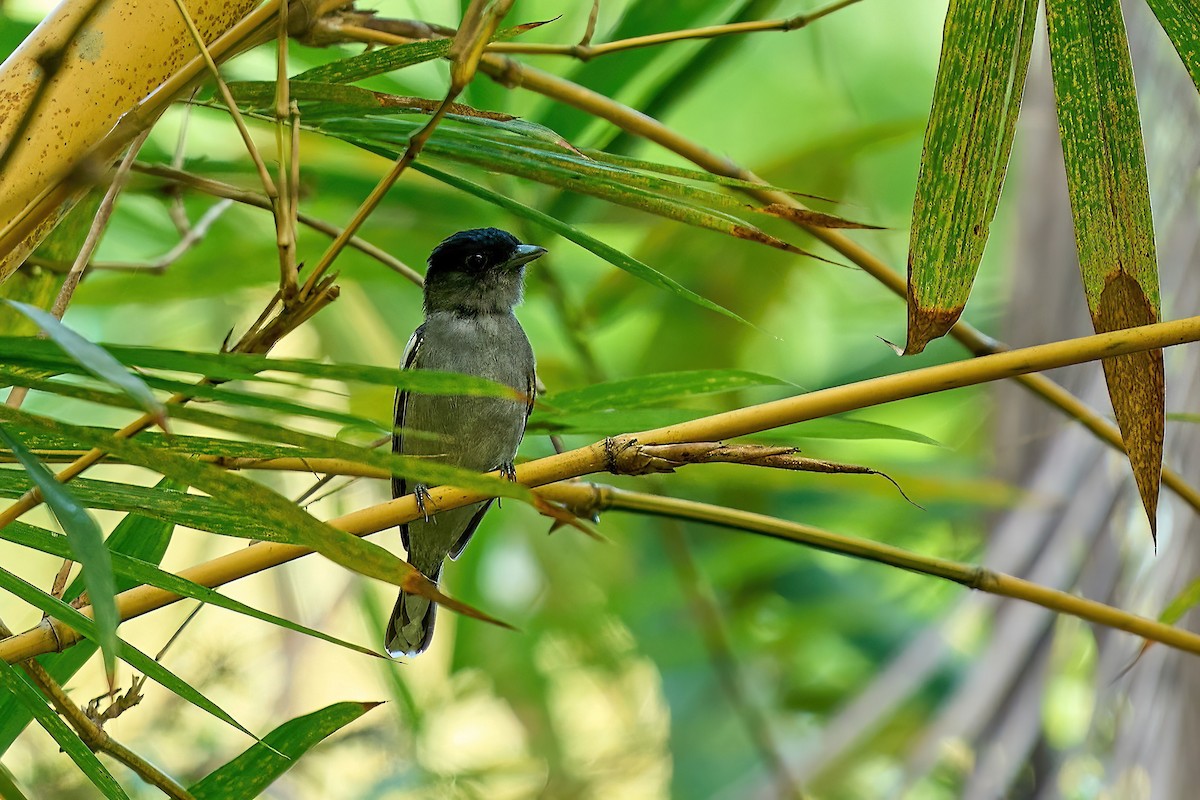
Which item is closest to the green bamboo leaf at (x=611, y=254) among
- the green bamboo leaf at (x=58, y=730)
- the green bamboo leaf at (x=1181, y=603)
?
the green bamboo leaf at (x=58, y=730)

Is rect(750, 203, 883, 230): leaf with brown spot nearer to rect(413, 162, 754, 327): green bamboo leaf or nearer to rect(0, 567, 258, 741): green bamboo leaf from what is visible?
rect(413, 162, 754, 327): green bamboo leaf

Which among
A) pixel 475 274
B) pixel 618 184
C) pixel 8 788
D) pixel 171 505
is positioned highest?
pixel 475 274

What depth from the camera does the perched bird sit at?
2.92 m

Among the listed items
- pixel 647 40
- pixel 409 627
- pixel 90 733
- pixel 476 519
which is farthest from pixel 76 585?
pixel 476 519

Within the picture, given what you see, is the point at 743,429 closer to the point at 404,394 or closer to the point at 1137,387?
the point at 1137,387

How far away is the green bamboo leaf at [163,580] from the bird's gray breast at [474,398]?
1624 mm

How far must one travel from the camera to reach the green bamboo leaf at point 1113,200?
4.22 feet

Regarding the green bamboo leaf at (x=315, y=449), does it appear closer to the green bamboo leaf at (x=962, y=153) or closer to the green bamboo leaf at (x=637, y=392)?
the green bamboo leaf at (x=962, y=153)

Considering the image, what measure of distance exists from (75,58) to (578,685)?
157 inches

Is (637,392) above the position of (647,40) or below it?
below

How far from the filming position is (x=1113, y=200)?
51.0 inches

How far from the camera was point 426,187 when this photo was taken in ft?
9.11

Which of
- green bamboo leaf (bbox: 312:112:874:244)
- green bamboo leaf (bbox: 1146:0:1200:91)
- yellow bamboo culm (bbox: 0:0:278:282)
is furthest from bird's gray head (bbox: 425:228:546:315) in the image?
green bamboo leaf (bbox: 1146:0:1200:91)

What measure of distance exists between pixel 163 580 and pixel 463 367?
1.81 meters
